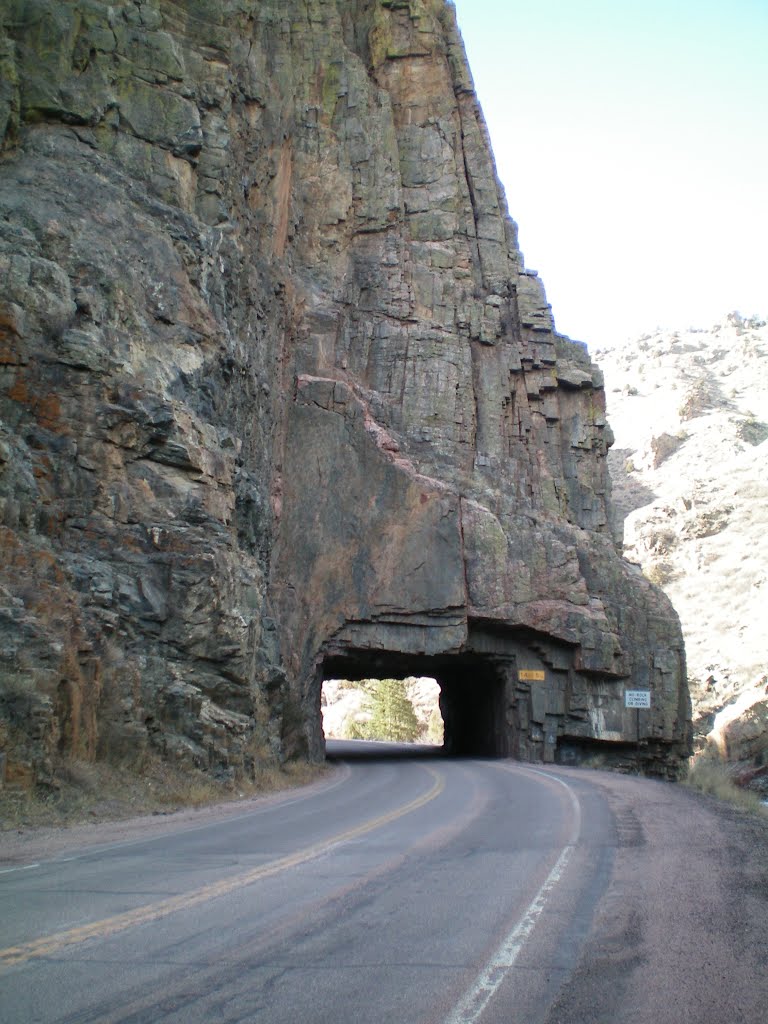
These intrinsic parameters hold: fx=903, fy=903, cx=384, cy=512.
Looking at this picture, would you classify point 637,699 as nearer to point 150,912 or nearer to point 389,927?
point 389,927

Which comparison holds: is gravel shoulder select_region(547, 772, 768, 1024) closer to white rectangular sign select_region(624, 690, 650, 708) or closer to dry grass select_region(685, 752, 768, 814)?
dry grass select_region(685, 752, 768, 814)

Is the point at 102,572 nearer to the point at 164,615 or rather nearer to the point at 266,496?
the point at 164,615

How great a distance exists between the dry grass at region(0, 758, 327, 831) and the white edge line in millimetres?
6983

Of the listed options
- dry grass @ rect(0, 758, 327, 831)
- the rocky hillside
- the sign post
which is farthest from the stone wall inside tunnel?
dry grass @ rect(0, 758, 327, 831)

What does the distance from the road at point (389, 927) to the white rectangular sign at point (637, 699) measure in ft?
68.6

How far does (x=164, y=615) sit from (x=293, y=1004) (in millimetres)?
13391

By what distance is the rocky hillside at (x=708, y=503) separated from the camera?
50.0 m

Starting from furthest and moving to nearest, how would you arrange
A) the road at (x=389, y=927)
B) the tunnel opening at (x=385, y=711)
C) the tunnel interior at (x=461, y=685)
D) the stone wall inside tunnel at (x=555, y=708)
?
the tunnel opening at (x=385, y=711)
the tunnel interior at (x=461, y=685)
the stone wall inside tunnel at (x=555, y=708)
the road at (x=389, y=927)

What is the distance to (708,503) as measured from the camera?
2867 inches

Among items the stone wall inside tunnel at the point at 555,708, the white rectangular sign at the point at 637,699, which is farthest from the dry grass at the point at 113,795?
the white rectangular sign at the point at 637,699

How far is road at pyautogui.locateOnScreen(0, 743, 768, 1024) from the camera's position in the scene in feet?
16.1

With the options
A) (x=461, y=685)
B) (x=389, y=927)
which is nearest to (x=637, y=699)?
(x=461, y=685)

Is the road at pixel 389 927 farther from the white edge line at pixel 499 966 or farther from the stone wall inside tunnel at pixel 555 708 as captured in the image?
the stone wall inside tunnel at pixel 555 708

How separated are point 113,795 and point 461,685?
30.6 metres
